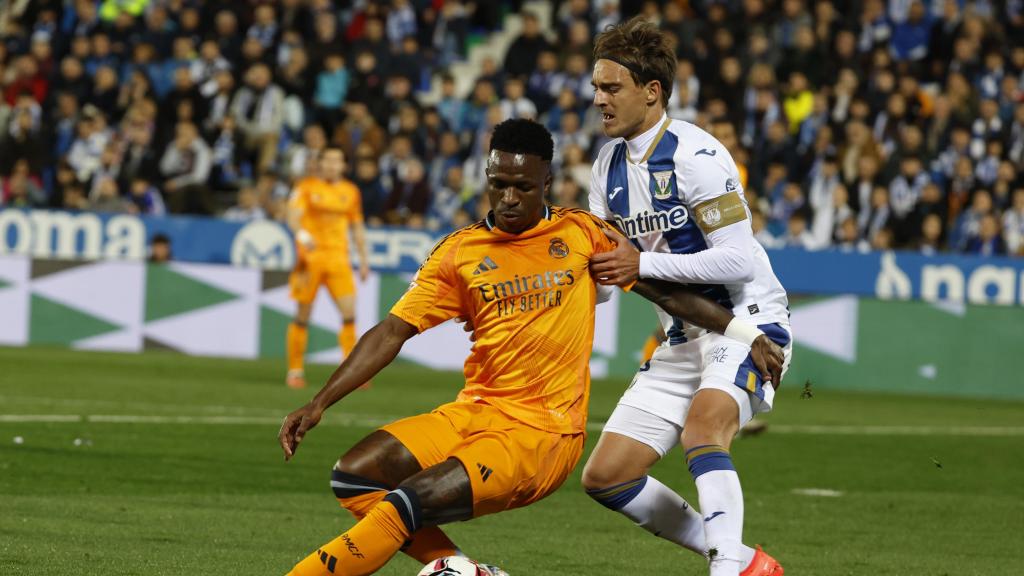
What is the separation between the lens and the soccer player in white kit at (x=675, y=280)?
20.1 feet

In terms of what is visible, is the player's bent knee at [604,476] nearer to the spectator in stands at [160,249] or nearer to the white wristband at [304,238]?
the white wristband at [304,238]

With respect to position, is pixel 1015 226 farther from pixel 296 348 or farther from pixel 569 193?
pixel 296 348

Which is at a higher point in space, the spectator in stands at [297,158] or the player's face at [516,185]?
the player's face at [516,185]

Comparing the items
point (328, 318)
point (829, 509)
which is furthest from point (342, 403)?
point (829, 509)

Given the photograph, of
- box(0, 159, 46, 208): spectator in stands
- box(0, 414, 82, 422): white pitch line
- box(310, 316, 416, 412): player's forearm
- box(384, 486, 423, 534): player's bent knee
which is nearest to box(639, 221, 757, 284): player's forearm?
box(310, 316, 416, 412): player's forearm

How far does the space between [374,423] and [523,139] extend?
778 centimetres

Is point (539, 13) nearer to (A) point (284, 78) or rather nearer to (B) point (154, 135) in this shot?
(A) point (284, 78)

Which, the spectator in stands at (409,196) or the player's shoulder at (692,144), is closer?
the player's shoulder at (692,144)

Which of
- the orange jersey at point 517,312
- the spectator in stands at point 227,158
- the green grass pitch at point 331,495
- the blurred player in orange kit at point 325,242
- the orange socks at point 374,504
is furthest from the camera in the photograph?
the spectator in stands at point 227,158

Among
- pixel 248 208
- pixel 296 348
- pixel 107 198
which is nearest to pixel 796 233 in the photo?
pixel 296 348

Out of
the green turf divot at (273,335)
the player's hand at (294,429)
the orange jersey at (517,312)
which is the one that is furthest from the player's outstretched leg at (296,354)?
the player's hand at (294,429)

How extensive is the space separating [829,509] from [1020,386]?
9303 millimetres

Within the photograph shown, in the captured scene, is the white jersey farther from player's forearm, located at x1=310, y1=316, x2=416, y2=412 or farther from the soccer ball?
the soccer ball

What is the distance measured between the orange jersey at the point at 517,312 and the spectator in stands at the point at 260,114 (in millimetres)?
17133
